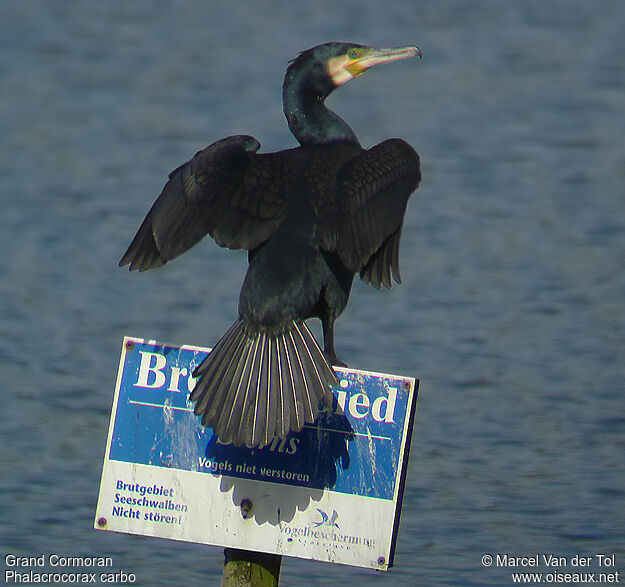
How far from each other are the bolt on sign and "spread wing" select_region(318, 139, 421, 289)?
58 cm

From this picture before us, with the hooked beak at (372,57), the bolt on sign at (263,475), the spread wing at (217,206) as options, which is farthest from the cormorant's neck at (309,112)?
the bolt on sign at (263,475)

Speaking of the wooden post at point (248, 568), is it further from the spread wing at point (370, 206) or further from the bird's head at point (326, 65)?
the bird's head at point (326, 65)

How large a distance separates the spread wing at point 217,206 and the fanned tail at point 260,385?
0.25 meters

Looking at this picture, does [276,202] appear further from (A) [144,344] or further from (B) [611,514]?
(B) [611,514]

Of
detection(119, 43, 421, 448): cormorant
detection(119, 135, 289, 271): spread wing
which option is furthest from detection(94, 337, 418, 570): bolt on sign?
detection(119, 135, 289, 271): spread wing

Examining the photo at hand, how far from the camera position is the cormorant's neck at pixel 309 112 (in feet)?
12.4

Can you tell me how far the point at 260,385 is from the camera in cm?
308

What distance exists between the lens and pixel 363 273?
3.76 metres

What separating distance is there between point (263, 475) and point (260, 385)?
0.30m

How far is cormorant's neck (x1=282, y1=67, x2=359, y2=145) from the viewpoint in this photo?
12.4 ft

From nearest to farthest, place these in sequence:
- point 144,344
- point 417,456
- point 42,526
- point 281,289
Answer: point 144,344, point 281,289, point 42,526, point 417,456

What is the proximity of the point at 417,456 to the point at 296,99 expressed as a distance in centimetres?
231

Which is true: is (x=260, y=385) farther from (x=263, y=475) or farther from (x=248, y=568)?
(x=248, y=568)

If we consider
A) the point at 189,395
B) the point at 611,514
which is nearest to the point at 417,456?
the point at 611,514
